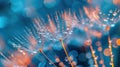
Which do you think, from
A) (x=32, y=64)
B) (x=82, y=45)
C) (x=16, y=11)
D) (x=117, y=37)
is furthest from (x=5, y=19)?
(x=117, y=37)

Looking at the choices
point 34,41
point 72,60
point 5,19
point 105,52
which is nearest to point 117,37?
point 105,52

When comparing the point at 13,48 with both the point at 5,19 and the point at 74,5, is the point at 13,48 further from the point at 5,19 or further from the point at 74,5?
the point at 74,5

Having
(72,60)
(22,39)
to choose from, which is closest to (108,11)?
(72,60)

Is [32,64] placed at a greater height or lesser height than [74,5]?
lesser

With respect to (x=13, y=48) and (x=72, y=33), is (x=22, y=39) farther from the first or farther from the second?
(x=72, y=33)

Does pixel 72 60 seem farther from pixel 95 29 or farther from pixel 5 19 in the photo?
pixel 5 19

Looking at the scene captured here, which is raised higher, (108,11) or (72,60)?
(108,11)
